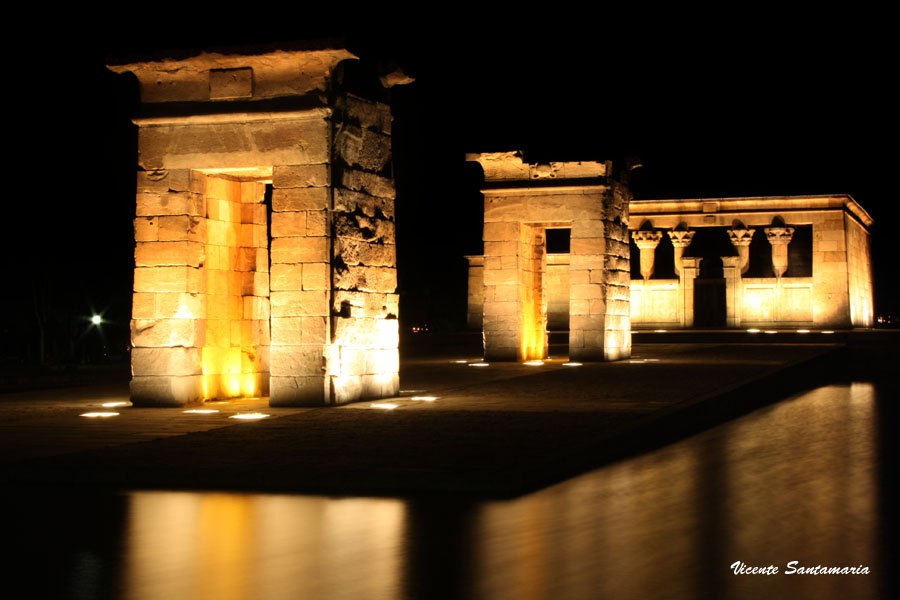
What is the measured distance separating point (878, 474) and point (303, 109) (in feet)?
27.0

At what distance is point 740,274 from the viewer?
42438 mm

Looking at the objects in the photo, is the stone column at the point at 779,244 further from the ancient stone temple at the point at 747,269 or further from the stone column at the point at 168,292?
the stone column at the point at 168,292

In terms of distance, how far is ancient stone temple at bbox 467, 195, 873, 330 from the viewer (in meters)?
41.2

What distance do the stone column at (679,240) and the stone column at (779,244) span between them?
9.65 ft

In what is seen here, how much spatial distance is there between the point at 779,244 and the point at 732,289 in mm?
2400

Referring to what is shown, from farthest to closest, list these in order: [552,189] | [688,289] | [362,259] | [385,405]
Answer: [688,289], [552,189], [362,259], [385,405]

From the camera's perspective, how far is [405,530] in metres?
6.82

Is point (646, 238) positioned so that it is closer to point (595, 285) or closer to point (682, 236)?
point (682, 236)

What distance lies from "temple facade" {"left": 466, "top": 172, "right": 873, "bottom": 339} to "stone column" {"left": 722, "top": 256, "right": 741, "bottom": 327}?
0.12 feet

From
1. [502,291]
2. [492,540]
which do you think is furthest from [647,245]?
[492,540]

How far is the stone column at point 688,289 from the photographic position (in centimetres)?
4291
